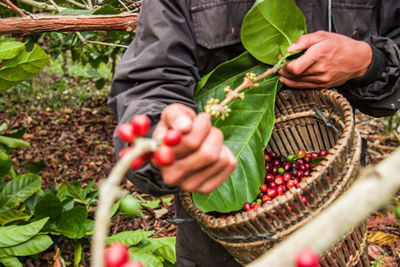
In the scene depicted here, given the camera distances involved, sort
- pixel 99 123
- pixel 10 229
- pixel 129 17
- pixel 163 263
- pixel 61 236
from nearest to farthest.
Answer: pixel 129 17
pixel 10 229
pixel 163 263
pixel 61 236
pixel 99 123

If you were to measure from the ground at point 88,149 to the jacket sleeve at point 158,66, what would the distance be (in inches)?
61.2

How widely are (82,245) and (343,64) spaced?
2052mm

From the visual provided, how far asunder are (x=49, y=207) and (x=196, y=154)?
5.89 feet

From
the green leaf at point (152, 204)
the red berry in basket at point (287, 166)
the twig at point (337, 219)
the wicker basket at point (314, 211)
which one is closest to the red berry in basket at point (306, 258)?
the twig at point (337, 219)

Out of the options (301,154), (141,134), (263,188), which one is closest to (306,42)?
(301,154)

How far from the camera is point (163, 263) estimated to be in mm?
2100

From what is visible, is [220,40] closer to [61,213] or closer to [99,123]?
[61,213]

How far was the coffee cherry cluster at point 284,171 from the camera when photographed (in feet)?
4.46

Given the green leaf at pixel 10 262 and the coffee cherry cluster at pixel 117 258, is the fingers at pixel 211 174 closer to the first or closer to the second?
the coffee cherry cluster at pixel 117 258

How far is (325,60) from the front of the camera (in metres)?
1.25

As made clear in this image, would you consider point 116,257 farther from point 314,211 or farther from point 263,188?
point 263,188

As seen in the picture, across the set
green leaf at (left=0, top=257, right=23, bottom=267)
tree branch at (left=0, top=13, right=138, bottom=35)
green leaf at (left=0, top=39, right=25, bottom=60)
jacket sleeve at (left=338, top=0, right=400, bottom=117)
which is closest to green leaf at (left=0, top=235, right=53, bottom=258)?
green leaf at (left=0, top=257, right=23, bottom=267)

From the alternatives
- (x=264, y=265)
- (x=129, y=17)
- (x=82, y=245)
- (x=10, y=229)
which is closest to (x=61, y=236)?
(x=82, y=245)

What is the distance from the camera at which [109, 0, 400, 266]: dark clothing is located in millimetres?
1201
